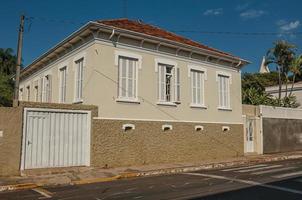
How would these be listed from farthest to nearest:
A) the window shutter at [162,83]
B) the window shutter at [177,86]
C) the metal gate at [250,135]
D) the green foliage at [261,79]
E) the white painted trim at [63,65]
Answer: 1. the green foliage at [261,79]
2. the metal gate at [250,135]
3. the window shutter at [177,86]
4. the white painted trim at [63,65]
5. the window shutter at [162,83]

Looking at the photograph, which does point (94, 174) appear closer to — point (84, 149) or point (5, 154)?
point (84, 149)

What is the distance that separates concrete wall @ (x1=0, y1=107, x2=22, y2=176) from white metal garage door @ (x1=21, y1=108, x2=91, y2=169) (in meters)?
0.21

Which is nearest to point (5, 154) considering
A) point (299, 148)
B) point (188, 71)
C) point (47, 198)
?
point (47, 198)

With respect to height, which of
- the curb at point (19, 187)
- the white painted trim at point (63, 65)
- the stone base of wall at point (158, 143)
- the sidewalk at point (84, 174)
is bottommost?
the curb at point (19, 187)

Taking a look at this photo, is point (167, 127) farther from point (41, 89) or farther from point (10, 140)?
point (41, 89)

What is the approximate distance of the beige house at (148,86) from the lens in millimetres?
14609

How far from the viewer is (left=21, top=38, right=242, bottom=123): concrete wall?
1446cm

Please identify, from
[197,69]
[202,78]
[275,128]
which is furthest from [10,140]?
[275,128]

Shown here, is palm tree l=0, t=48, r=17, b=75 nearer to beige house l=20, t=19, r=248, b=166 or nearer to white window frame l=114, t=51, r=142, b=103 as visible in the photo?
beige house l=20, t=19, r=248, b=166

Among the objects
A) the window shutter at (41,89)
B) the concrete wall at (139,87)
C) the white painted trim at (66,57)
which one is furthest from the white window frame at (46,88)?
the white painted trim at (66,57)

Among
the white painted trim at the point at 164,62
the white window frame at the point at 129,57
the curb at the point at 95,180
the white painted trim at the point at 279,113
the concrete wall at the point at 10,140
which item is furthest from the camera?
the white painted trim at the point at 279,113

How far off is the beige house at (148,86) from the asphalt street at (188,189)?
155 inches

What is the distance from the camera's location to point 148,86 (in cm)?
1611

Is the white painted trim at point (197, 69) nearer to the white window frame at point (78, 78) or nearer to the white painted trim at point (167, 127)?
the white painted trim at point (167, 127)
